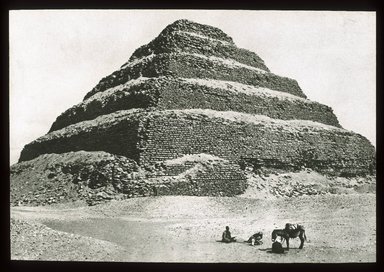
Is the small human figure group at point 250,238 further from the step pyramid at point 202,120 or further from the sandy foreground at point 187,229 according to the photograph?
the step pyramid at point 202,120

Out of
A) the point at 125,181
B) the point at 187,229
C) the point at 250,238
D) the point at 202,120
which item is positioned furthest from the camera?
the point at 202,120

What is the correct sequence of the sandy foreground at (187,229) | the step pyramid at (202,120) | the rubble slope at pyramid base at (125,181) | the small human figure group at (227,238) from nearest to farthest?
the sandy foreground at (187,229) < the small human figure group at (227,238) < the rubble slope at pyramid base at (125,181) < the step pyramid at (202,120)

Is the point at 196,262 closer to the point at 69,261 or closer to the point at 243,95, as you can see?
the point at 69,261

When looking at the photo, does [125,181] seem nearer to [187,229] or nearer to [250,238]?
[187,229]

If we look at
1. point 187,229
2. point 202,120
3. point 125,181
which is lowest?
point 187,229

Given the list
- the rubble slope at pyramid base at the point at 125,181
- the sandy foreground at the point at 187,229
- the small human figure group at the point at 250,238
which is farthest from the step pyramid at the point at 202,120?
the small human figure group at the point at 250,238

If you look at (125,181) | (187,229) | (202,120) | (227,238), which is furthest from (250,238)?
(202,120)
